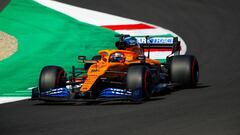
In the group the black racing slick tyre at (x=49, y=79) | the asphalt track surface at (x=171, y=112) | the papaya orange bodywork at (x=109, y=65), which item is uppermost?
the papaya orange bodywork at (x=109, y=65)

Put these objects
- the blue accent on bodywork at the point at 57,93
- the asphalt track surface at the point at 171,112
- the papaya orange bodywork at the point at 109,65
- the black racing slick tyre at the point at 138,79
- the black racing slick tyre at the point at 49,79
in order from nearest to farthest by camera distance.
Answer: the asphalt track surface at the point at 171,112
the black racing slick tyre at the point at 138,79
the papaya orange bodywork at the point at 109,65
the blue accent on bodywork at the point at 57,93
the black racing slick tyre at the point at 49,79

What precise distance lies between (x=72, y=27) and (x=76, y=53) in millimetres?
3567

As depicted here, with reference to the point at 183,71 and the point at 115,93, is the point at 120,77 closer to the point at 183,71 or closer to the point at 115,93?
the point at 115,93

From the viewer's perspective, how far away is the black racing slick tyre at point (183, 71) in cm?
1570

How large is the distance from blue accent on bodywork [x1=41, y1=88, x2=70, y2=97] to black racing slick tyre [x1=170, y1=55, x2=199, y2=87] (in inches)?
106

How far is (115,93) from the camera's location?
13844 millimetres

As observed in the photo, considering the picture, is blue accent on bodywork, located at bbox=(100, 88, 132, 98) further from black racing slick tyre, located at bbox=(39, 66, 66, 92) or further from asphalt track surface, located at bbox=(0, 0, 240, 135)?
black racing slick tyre, located at bbox=(39, 66, 66, 92)

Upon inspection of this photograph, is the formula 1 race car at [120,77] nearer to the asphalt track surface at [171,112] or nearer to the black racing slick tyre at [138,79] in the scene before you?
the black racing slick tyre at [138,79]

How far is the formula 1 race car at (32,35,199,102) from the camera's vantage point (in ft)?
45.5

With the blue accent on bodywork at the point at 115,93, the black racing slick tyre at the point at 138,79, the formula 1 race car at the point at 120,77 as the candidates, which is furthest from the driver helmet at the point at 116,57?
the blue accent on bodywork at the point at 115,93

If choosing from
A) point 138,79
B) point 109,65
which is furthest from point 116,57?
point 138,79

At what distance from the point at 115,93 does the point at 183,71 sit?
96.5 inches

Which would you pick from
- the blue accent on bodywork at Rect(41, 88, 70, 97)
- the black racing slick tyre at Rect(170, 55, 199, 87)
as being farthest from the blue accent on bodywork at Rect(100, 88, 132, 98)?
the black racing slick tyre at Rect(170, 55, 199, 87)

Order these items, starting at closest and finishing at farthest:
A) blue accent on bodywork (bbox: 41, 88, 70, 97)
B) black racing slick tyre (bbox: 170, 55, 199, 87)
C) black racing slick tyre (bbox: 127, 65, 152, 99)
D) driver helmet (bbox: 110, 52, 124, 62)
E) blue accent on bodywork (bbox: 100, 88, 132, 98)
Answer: blue accent on bodywork (bbox: 100, 88, 132, 98)
black racing slick tyre (bbox: 127, 65, 152, 99)
blue accent on bodywork (bbox: 41, 88, 70, 97)
driver helmet (bbox: 110, 52, 124, 62)
black racing slick tyre (bbox: 170, 55, 199, 87)
